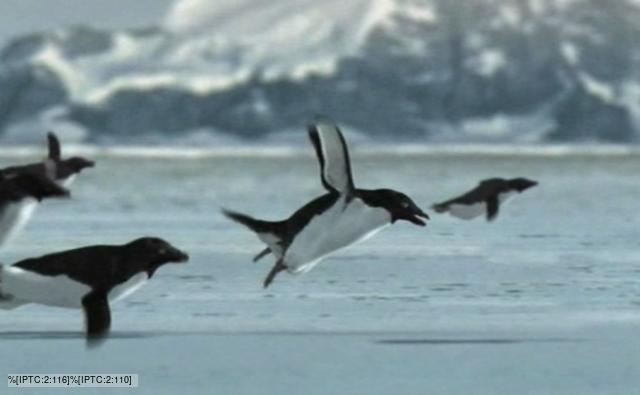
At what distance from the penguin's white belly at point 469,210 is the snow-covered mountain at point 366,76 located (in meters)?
98.2

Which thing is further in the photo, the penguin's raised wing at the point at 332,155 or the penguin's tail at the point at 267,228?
the penguin's tail at the point at 267,228

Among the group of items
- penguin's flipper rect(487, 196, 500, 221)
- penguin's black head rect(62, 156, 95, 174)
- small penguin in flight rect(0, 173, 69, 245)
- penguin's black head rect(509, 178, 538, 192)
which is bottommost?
penguin's flipper rect(487, 196, 500, 221)

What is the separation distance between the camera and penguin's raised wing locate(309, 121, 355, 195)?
910 cm

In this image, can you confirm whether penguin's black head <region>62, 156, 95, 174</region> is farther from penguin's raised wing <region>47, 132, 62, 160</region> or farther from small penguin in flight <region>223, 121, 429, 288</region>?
small penguin in flight <region>223, 121, 429, 288</region>

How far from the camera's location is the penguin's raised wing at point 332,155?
358 inches

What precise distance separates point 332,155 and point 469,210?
8.13m

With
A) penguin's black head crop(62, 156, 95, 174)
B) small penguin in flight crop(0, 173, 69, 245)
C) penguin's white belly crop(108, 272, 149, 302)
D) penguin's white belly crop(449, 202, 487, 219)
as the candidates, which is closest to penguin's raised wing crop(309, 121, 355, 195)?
penguin's white belly crop(108, 272, 149, 302)

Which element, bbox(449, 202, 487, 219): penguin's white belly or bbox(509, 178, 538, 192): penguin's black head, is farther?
bbox(509, 178, 538, 192): penguin's black head

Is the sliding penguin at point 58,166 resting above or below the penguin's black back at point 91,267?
above

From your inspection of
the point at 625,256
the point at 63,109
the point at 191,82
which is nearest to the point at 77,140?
the point at 63,109

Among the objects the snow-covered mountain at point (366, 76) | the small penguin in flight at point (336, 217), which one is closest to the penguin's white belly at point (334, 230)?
the small penguin in flight at point (336, 217)

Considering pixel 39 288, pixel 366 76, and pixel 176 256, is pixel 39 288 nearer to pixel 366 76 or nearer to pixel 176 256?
pixel 176 256

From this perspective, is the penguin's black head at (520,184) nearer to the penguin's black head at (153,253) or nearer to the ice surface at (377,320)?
the ice surface at (377,320)

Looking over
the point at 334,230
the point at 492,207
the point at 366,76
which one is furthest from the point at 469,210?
the point at 366,76
